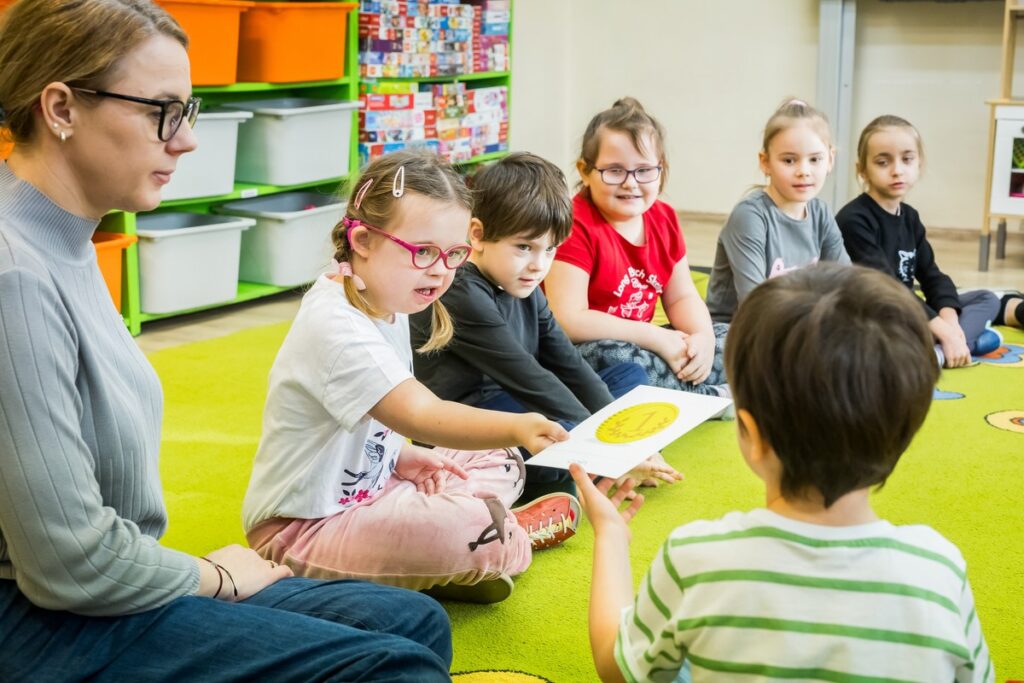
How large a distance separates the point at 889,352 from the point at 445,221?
83 cm

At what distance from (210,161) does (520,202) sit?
1752mm

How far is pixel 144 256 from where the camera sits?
330 cm

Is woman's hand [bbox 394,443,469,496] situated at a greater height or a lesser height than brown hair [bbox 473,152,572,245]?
lesser

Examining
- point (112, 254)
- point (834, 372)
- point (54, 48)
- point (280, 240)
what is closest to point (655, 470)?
point (834, 372)

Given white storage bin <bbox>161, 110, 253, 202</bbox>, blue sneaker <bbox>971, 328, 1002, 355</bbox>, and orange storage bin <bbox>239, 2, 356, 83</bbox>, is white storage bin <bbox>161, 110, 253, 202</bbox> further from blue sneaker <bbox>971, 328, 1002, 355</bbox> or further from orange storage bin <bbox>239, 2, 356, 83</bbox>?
blue sneaker <bbox>971, 328, 1002, 355</bbox>

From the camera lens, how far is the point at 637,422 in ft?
5.35

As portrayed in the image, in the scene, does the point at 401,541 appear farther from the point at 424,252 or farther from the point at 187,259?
the point at 187,259

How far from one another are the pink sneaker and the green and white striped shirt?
99cm

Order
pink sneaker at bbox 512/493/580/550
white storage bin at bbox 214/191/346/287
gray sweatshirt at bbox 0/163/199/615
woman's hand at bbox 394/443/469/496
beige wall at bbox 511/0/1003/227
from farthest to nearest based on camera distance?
beige wall at bbox 511/0/1003/227 → white storage bin at bbox 214/191/346/287 → pink sneaker at bbox 512/493/580/550 → woman's hand at bbox 394/443/469/496 → gray sweatshirt at bbox 0/163/199/615

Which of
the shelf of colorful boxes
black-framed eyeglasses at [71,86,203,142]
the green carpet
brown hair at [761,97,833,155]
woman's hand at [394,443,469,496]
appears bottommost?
the green carpet

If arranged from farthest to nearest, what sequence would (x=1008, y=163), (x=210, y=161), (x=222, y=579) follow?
(x=1008, y=163), (x=210, y=161), (x=222, y=579)

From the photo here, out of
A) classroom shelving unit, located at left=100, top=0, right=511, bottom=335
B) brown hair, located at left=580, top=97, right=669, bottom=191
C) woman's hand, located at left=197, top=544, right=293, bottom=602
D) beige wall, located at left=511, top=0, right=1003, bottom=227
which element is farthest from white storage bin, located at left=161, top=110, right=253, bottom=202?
woman's hand, located at left=197, top=544, right=293, bottom=602

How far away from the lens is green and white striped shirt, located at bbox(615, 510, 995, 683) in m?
0.85

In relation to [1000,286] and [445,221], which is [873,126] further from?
[445,221]
